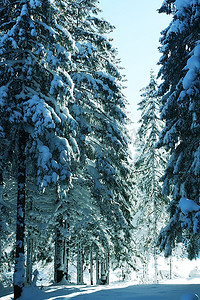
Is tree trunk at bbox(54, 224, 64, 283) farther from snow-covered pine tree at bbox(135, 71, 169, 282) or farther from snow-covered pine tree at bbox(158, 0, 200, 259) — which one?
snow-covered pine tree at bbox(135, 71, 169, 282)

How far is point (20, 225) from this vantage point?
972cm

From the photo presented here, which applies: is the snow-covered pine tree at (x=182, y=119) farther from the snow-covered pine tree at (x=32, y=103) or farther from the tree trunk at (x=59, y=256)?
the tree trunk at (x=59, y=256)

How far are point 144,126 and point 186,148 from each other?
12.9 m

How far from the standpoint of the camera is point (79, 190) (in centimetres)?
1354

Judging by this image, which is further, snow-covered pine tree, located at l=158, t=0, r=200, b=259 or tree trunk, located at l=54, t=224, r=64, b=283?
tree trunk, located at l=54, t=224, r=64, b=283

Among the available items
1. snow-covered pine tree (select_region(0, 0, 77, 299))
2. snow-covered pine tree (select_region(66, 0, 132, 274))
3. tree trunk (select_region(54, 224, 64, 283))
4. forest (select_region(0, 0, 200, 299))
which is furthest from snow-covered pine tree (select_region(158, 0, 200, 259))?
tree trunk (select_region(54, 224, 64, 283))

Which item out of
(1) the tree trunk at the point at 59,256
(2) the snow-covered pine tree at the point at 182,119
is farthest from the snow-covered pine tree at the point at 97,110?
(2) the snow-covered pine tree at the point at 182,119

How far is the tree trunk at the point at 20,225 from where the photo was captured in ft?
30.3

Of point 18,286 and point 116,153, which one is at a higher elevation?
point 116,153

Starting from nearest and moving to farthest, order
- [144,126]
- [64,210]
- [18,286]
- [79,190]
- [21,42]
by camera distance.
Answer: [18,286] < [21,42] < [64,210] < [79,190] < [144,126]

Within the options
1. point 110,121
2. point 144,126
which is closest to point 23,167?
point 110,121

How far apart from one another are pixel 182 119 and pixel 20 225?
6489mm

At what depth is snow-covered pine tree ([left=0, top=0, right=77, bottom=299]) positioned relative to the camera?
9.18 meters

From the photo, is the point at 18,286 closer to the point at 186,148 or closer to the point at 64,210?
the point at 64,210
